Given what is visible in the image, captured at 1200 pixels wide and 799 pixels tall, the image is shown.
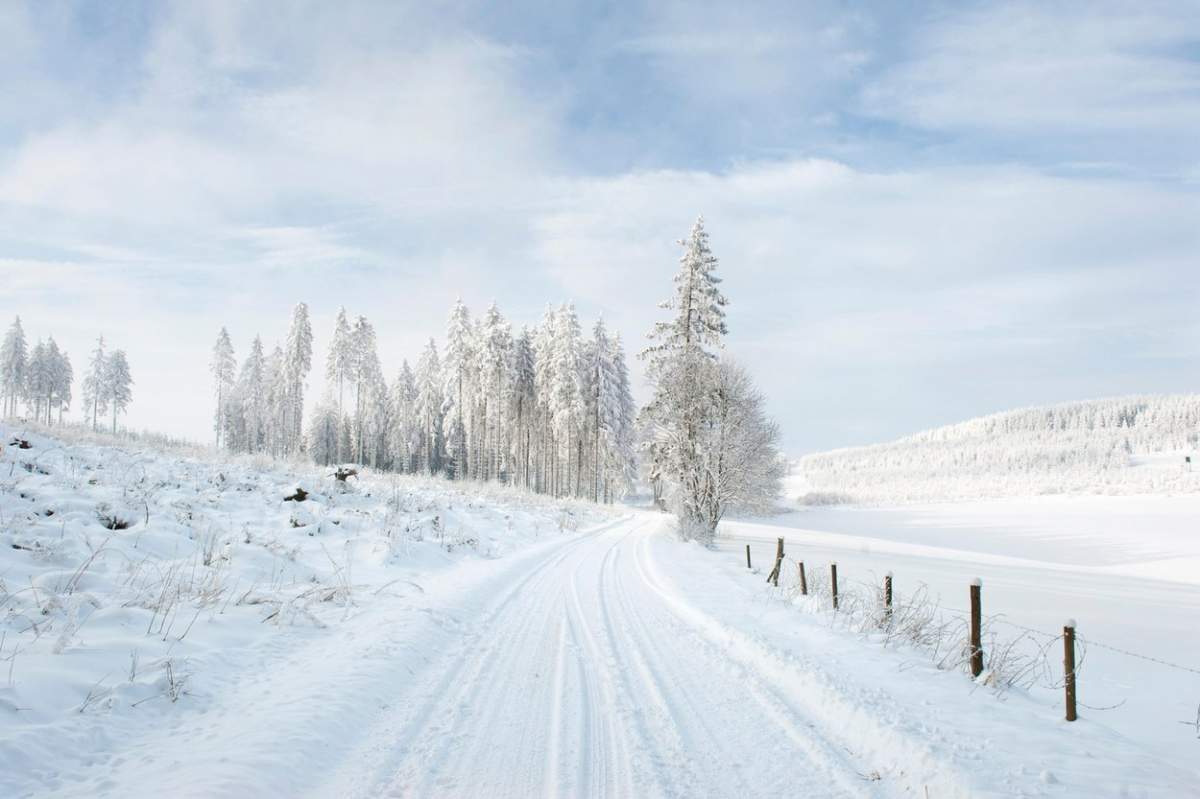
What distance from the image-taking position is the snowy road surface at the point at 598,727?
3.62 metres

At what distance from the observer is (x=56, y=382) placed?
68312 mm

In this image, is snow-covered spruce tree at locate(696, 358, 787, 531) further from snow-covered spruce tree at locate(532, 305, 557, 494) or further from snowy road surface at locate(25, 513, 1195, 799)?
snow-covered spruce tree at locate(532, 305, 557, 494)

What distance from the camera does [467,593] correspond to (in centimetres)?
969

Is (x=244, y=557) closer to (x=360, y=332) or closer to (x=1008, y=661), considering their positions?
(x=1008, y=661)

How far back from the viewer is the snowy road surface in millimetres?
3621

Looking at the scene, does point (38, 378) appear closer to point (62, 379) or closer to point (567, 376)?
point (62, 379)

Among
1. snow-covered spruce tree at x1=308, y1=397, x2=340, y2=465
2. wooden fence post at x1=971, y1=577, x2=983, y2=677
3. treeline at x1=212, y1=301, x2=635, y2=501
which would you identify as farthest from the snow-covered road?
snow-covered spruce tree at x1=308, y1=397, x2=340, y2=465

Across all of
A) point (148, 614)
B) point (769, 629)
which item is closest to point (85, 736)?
point (148, 614)

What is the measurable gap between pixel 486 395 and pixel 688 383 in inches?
975

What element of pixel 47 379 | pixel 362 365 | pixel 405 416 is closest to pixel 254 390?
pixel 405 416

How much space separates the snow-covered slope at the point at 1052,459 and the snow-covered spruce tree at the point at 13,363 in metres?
93.9

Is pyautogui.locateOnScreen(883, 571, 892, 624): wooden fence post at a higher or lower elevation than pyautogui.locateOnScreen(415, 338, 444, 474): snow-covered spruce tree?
lower

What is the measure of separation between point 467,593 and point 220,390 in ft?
213

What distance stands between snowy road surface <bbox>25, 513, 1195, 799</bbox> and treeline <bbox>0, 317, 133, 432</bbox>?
264 feet
